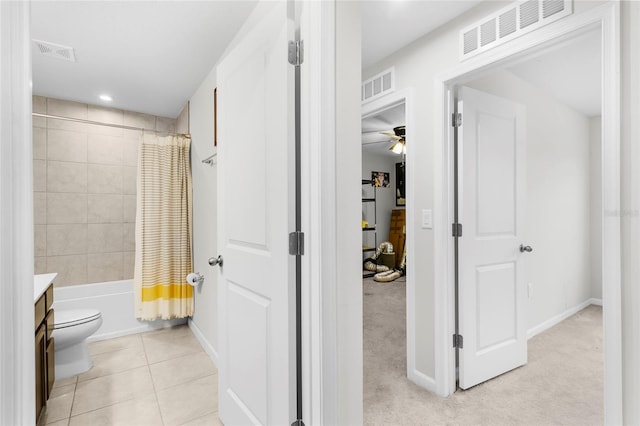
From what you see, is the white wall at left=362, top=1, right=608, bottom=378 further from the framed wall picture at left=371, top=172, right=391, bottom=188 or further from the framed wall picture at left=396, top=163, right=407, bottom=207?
the framed wall picture at left=396, top=163, right=407, bottom=207

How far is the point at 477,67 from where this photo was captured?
5.96ft

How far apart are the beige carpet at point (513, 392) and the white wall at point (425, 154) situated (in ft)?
A: 0.77

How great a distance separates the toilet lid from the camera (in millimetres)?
2242

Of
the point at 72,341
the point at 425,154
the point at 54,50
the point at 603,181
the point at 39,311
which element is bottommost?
the point at 72,341

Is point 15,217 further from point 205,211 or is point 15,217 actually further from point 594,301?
point 594,301

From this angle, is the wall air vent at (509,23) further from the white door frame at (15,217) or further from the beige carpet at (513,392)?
the beige carpet at (513,392)

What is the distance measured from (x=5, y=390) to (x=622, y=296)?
1862 millimetres

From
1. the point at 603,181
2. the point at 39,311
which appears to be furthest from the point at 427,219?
the point at 39,311

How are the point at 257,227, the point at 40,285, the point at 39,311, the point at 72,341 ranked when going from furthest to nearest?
the point at 72,341
the point at 40,285
the point at 39,311
the point at 257,227

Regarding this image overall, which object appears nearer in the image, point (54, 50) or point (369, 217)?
point (54, 50)

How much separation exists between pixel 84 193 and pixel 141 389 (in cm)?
224

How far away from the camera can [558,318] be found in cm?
327

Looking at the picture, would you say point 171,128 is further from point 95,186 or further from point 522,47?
point 522,47

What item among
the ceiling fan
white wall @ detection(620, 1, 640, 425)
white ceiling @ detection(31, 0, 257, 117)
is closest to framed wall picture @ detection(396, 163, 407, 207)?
the ceiling fan
